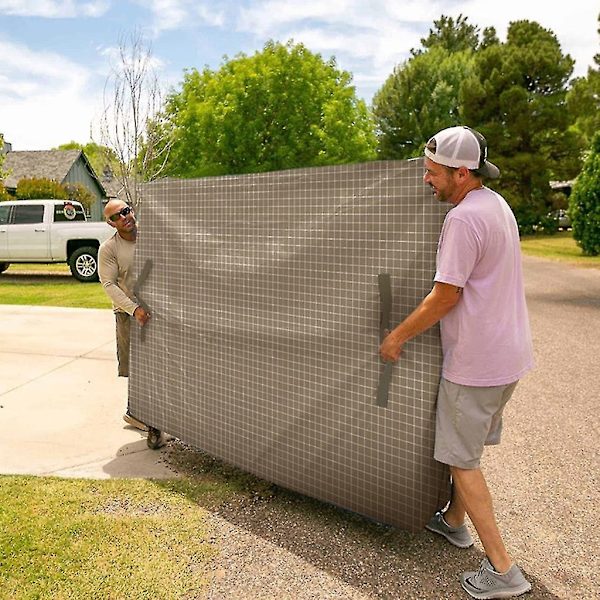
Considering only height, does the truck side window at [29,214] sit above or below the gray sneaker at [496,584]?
above

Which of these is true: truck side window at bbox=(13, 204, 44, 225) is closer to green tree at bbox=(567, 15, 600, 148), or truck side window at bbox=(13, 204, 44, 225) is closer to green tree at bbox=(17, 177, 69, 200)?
green tree at bbox=(567, 15, 600, 148)

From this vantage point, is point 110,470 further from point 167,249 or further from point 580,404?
point 580,404

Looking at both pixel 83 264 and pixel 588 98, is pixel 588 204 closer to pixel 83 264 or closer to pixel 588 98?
pixel 588 98

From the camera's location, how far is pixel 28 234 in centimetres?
1555

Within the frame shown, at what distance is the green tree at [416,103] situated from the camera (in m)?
45.4

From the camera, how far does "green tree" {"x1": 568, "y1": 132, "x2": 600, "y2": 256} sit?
60.3 feet

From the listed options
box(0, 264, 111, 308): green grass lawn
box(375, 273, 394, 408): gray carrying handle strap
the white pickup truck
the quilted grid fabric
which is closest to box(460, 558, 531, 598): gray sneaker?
the quilted grid fabric

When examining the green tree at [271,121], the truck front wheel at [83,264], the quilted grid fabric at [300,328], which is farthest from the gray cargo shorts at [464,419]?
the green tree at [271,121]

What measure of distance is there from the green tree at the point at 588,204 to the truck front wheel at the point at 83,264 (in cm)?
1420

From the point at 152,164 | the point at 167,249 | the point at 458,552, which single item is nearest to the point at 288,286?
the point at 167,249

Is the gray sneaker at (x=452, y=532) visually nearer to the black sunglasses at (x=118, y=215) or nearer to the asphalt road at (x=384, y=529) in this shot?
the asphalt road at (x=384, y=529)

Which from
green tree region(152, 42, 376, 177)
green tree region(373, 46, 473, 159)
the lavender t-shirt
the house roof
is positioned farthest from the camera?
the house roof

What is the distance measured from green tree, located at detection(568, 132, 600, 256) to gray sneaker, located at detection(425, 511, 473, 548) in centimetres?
1726

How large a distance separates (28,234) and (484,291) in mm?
15086
